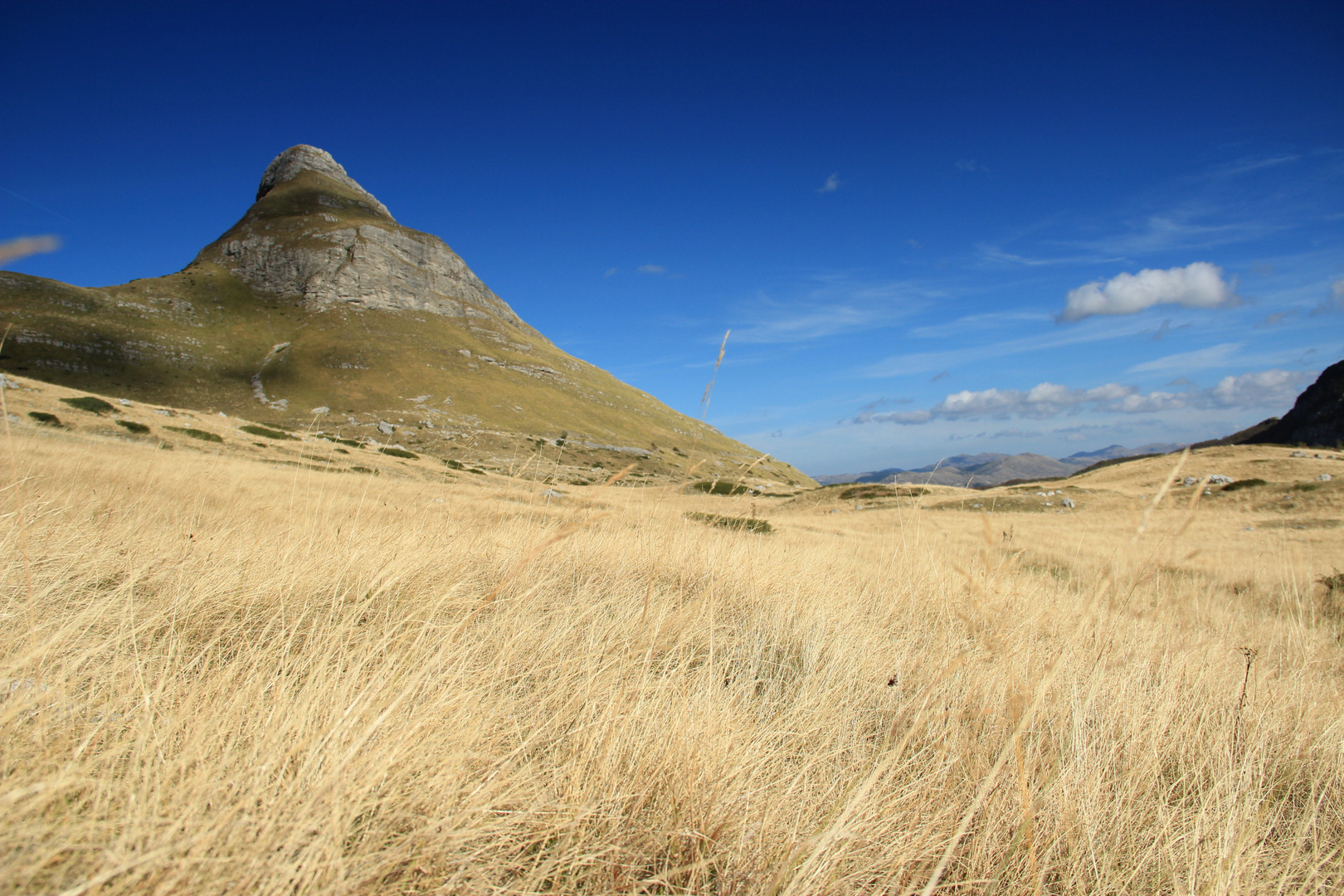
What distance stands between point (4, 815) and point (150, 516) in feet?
15.6

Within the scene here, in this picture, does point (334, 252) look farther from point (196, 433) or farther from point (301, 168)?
point (196, 433)

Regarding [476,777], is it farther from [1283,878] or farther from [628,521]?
[628,521]

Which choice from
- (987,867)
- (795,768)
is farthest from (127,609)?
(987,867)

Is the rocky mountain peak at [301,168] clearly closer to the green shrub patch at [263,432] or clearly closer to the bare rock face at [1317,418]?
the green shrub patch at [263,432]

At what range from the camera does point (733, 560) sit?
500 centimetres

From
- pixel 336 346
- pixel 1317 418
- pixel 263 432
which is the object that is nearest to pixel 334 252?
pixel 336 346

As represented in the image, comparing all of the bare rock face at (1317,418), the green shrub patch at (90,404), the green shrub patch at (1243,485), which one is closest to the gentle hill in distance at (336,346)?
the green shrub patch at (90,404)

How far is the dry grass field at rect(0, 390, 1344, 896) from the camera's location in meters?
1.14

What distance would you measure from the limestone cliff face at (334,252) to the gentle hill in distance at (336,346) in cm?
35

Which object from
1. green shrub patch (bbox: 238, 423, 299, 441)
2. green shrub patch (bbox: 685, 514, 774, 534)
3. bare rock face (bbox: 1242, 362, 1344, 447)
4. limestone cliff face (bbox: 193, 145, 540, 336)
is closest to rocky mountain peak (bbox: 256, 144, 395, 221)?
limestone cliff face (bbox: 193, 145, 540, 336)

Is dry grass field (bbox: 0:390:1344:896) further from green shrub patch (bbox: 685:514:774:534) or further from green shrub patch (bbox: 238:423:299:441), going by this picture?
green shrub patch (bbox: 238:423:299:441)

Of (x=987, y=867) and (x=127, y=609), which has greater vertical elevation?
(x=127, y=609)

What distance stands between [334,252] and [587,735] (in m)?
106

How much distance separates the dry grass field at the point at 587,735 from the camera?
1.14 meters
